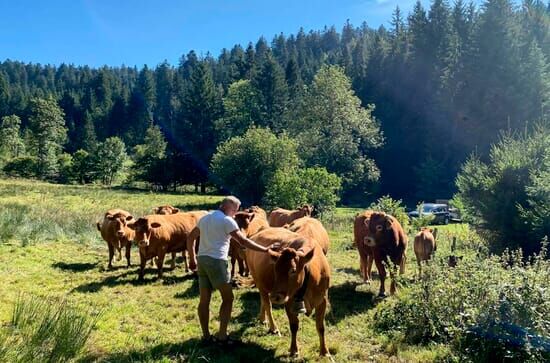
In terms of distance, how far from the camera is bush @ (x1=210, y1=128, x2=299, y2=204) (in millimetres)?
34812

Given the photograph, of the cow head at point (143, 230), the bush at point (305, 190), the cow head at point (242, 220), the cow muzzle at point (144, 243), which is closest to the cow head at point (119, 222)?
the cow head at point (143, 230)

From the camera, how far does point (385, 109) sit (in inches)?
2271

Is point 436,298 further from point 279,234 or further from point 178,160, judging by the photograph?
point 178,160

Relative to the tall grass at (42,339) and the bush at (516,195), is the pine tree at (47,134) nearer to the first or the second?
the bush at (516,195)

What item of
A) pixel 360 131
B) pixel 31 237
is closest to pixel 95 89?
pixel 360 131

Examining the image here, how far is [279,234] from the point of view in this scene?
7.19m

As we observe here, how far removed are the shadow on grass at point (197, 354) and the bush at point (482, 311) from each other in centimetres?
220

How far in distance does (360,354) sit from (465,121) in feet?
151

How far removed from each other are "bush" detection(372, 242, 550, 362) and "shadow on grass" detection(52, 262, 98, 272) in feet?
26.1

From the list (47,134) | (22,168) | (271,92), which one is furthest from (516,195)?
(47,134)

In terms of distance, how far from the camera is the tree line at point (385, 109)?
140 feet

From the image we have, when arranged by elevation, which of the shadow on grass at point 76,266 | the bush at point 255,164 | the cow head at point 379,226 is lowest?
the shadow on grass at point 76,266

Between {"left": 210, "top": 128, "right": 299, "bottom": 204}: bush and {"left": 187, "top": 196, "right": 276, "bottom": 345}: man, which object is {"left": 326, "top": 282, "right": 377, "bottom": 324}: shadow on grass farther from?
{"left": 210, "top": 128, "right": 299, "bottom": 204}: bush

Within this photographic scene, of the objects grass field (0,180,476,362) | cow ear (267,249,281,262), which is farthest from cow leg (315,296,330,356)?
cow ear (267,249,281,262)
